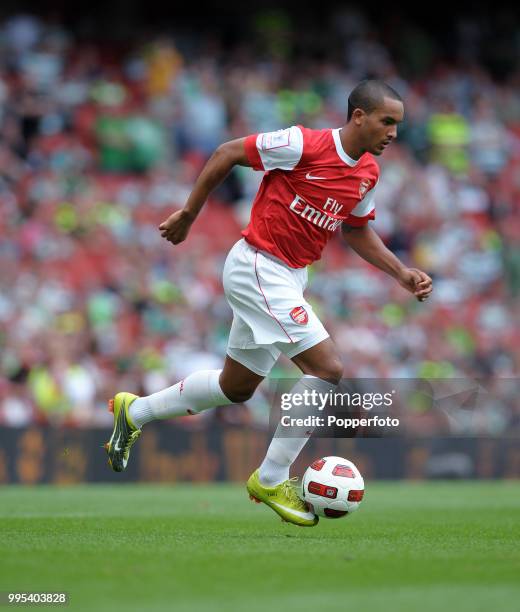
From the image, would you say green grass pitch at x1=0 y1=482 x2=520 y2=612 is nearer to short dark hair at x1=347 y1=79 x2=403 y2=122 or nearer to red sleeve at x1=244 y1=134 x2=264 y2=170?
red sleeve at x1=244 y1=134 x2=264 y2=170

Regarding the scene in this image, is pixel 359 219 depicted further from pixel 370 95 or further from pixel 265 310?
pixel 265 310

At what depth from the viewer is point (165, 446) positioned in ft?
46.5

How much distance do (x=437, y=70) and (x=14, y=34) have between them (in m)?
7.61

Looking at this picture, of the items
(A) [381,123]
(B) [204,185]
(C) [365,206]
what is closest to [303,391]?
(C) [365,206]

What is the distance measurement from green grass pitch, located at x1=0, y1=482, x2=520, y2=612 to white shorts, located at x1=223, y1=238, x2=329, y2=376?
1.00 meters

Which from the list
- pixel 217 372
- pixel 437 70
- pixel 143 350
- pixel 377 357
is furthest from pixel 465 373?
pixel 217 372

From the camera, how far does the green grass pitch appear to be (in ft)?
15.7

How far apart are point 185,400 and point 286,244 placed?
107 centimetres

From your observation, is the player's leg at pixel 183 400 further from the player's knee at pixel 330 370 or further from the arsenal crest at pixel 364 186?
the arsenal crest at pixel 364 186

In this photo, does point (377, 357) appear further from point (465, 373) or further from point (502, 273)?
point (502, 273)

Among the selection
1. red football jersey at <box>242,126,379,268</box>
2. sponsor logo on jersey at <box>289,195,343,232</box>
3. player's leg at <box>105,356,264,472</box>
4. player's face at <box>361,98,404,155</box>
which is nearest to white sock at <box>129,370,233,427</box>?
player's leg at <box>105,356,264,472</box>

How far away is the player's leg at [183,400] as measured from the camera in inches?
290

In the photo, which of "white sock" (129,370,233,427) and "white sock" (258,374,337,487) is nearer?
"white sock" (258,374,337,487)

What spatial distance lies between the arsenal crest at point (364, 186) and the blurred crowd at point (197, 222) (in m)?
7.24
